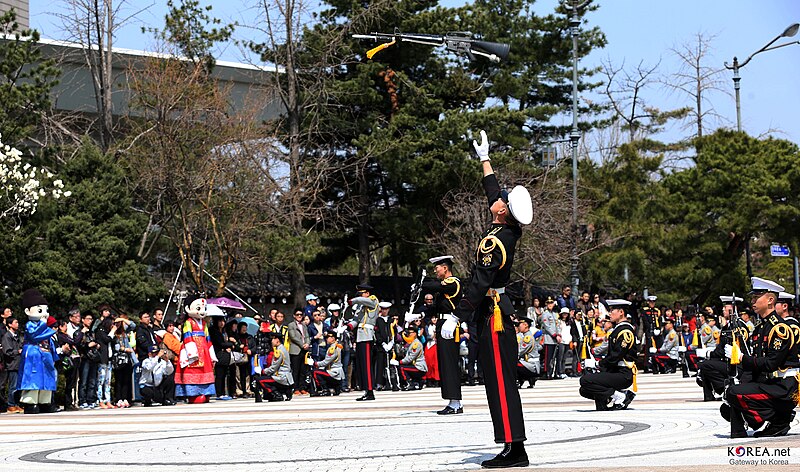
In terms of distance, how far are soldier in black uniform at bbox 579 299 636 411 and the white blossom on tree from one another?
14654mm

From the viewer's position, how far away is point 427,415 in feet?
48.0

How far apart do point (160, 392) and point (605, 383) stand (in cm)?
923

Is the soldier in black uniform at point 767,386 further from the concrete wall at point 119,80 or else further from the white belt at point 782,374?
the concrete wall at point 119,80

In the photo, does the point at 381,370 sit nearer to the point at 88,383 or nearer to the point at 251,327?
the point at 251,327

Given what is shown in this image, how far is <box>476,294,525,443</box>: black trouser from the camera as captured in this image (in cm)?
868

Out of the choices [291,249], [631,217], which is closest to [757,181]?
[631,217]

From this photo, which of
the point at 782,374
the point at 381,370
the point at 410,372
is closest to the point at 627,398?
the point at 782,374

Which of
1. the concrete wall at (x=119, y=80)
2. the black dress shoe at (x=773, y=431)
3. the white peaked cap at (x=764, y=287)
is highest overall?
the concrete wall at (x=119, y=80)

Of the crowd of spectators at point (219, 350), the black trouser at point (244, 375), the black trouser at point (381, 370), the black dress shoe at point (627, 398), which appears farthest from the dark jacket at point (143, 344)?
the black dress shoe at point (627, 398)

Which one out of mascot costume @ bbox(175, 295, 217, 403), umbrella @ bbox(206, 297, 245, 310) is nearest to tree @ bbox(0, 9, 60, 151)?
umbrella @ bbox(206, 297, 245, 310)

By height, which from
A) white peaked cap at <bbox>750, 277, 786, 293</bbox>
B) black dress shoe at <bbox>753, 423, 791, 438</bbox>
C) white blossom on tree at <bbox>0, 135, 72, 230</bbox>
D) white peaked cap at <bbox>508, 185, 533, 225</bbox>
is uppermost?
white blossom on tree at <bbox>0, 135, 72, 230</bbox>

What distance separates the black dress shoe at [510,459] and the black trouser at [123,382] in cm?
1285

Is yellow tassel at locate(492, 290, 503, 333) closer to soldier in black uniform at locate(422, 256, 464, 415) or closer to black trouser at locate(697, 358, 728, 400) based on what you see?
soldier in black uniform at locate(422, 256, 464, 415)

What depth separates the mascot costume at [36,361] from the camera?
59.8 ft
